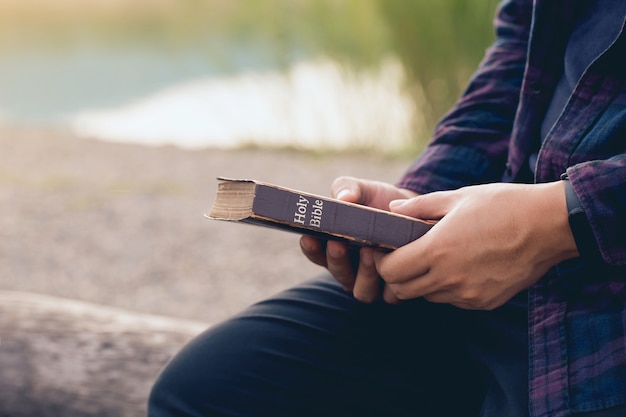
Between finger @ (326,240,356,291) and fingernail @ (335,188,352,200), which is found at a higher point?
fingernail @ (335,188,352,200)

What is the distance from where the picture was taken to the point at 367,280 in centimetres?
98

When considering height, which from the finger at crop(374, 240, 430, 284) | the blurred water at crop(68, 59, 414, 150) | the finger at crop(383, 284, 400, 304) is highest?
the blurred water at crop(68, 59, 414, 150)

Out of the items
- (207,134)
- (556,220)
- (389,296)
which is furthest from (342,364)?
(207,134)

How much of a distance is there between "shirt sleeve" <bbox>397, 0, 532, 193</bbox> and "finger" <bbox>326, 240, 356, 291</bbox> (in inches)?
6.3

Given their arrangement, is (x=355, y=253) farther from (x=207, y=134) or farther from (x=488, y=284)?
(x=207, y=134)

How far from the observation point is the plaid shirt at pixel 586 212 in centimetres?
78

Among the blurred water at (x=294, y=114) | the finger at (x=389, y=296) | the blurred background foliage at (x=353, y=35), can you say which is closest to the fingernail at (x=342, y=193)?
the finger at (x=389, y=296)

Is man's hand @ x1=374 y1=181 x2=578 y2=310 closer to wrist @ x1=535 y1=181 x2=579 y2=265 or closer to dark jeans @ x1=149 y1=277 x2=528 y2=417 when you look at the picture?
wrist @ x1=535 y1=181 x2=579 y2=265

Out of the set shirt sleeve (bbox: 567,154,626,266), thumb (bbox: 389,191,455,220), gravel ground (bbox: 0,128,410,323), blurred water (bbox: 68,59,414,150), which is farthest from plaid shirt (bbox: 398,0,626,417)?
blurred water (bbox: 68,59,414,150)

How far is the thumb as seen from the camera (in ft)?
2.86

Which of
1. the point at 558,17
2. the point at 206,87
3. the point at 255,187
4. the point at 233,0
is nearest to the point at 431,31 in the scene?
the point at 233,0

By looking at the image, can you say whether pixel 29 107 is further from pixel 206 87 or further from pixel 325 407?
pixel 325 407

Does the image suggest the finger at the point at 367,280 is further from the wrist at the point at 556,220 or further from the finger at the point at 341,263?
the wrist at the point at 556,220

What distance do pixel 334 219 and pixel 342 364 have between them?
0.82 feet
